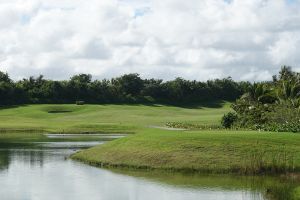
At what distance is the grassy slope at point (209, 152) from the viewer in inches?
1843

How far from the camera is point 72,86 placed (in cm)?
17850

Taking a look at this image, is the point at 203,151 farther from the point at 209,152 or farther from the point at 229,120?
the point at 229,120

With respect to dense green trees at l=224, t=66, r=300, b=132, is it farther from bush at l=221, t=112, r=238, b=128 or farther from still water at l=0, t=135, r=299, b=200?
still water at l=0, t=135, r=299, b=200

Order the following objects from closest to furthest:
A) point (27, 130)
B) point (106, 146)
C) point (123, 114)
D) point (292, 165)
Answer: point (292, 165) → point (106, 146) → point (27, 130) → point (123, 114)

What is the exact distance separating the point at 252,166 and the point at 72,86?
13591 centimetres

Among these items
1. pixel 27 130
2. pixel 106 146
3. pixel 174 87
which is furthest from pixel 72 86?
pixel 106 146

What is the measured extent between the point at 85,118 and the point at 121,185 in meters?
94.2

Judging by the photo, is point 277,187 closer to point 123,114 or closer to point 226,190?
point 226,190

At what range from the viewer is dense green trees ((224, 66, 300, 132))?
71938 mm

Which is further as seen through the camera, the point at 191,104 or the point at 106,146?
the point at 191,104

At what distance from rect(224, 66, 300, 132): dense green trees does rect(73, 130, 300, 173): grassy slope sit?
12007 mm

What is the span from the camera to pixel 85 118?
135000 mm

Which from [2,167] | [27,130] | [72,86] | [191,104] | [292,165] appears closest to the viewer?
[292,165]

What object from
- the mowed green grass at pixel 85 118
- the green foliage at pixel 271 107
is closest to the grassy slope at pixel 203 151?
the green foliage at pixel 271 107
